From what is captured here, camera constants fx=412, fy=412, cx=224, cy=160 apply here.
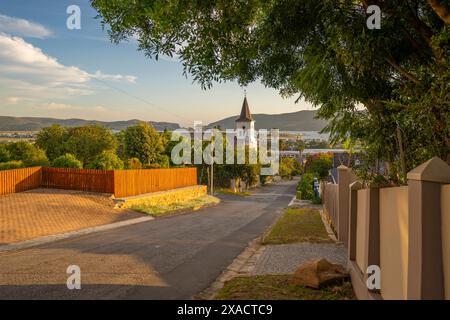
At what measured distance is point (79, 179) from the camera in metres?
26.4

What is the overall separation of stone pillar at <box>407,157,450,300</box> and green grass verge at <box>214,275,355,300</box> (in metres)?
3.09

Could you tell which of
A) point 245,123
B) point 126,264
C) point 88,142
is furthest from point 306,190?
point 245,123

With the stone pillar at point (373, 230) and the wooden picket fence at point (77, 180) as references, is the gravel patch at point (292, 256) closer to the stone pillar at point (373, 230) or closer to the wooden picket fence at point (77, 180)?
the stone pillar at point (373, 230)

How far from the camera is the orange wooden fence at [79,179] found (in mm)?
25641

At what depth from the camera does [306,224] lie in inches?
714

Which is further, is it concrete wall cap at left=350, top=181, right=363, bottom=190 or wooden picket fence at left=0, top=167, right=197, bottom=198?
wooden picket fence at left=0, top=167, right=197, bottom=198

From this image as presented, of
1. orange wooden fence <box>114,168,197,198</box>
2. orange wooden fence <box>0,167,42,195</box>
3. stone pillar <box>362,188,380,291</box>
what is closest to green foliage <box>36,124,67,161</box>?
orange wooden fence <box>114,168,197,198</box>

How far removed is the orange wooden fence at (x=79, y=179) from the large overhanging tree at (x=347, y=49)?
17709 mm

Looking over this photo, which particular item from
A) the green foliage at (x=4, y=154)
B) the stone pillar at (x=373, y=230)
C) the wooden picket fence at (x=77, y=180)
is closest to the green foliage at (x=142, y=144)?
the green foliage at (x=4, y=154)

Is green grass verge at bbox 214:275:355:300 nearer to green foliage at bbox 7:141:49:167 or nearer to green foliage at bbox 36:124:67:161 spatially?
green foliage at bbox 7:141:49:167

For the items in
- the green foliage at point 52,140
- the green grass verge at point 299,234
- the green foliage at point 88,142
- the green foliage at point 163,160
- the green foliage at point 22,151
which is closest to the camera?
the green grass verge at point 299,234

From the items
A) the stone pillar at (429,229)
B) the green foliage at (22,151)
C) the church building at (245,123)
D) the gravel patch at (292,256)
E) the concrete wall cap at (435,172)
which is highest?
the church building at (245,123)

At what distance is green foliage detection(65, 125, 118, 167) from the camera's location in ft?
207
